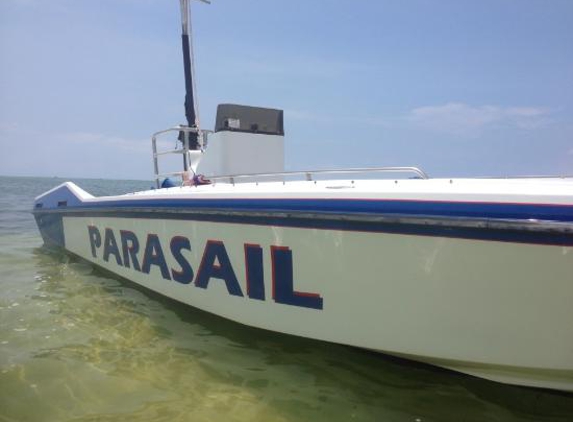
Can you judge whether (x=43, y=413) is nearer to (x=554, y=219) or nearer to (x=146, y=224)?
(x=146, y=224)

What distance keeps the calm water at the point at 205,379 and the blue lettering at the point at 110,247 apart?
0.83m

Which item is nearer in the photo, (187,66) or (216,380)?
(216,380)

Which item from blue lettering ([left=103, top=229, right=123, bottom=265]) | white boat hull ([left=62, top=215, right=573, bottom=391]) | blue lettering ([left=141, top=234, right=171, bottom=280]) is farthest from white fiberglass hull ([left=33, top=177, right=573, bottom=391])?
blue lettering ([left=103, top=229, right=123, bottom=265])

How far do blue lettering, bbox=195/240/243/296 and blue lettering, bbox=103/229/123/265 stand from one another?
1.65 meters

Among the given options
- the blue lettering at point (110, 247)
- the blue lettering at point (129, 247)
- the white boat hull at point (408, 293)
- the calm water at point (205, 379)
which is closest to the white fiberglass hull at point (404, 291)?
the white boat hull at point (408, 293)

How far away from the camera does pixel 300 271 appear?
10.00 feet

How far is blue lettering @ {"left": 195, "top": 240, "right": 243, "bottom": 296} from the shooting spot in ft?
11.3

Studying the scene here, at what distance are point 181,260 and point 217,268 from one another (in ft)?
1.63

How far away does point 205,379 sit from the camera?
2.96 m

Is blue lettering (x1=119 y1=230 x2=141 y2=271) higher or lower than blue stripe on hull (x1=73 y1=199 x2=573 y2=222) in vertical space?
lower

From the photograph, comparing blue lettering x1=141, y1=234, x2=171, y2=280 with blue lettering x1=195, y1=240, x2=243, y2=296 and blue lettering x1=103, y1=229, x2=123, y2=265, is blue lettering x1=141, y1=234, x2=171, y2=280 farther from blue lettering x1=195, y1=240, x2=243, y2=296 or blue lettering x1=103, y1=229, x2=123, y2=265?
blue lettering x1=103, y1=229, x2=123, y2=265

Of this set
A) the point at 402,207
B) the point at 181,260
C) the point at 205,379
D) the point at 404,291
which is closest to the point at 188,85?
the point at 181,260

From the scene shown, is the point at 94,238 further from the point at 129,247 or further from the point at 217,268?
the point at 217,268

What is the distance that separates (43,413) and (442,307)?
2.28m
